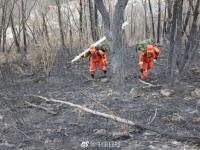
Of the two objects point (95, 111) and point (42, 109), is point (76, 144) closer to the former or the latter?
point (95, 111)

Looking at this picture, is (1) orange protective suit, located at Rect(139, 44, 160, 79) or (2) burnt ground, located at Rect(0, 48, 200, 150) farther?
(1) orange protective suit, located at Rect(139, 44, 160, 79)

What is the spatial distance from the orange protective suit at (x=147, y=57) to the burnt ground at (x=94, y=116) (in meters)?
0.30

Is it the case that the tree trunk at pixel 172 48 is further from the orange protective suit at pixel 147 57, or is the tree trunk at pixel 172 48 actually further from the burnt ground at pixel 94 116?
the orange protective suit at pixel 147 57

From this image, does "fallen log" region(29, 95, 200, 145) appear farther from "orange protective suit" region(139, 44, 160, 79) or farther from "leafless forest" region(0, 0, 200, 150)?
"orange protective suit" region(139, 44, 160, 79)

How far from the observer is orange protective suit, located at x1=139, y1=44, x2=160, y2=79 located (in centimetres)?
1144

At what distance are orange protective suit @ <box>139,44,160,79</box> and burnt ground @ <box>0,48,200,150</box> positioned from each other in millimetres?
300

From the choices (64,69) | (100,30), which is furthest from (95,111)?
(100,30)

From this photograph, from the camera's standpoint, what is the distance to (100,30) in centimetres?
2070

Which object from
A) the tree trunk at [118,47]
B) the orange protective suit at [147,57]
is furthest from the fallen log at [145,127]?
the orange protective suit at [147,57]

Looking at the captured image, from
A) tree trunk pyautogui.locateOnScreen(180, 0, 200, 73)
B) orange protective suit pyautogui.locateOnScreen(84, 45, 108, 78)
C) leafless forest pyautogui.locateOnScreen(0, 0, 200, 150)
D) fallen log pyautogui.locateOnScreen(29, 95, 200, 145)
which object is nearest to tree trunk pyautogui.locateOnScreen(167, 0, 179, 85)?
leafless forest pyautogui.locateOnScreen(0, 0, 200, 150)

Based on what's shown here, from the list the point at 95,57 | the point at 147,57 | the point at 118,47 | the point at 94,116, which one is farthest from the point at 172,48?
the point at 94,116

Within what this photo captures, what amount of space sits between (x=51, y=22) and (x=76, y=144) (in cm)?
1516

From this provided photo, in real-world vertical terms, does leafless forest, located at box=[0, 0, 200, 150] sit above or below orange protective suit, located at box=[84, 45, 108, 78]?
below

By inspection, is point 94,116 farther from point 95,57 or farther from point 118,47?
point 95,57
